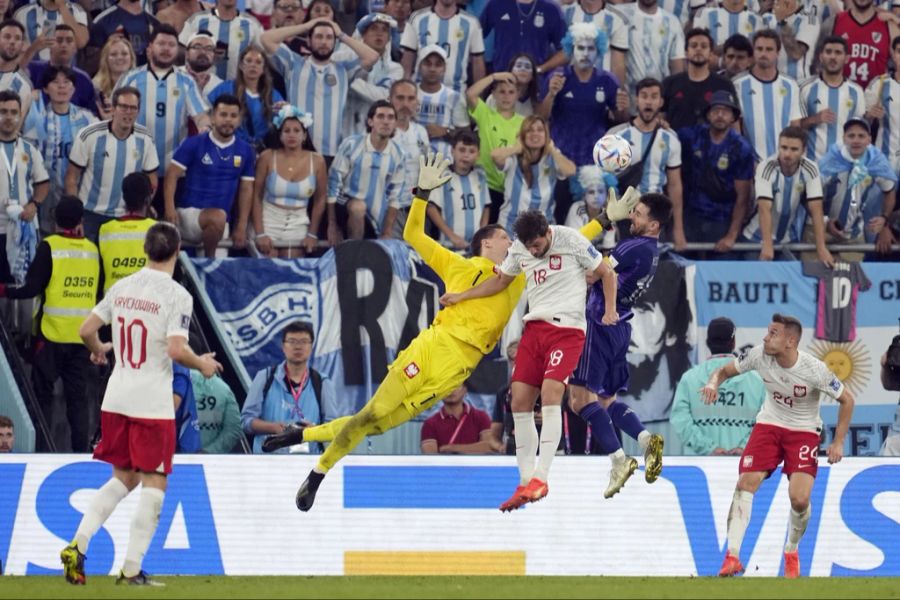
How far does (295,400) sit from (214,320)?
5.73ft

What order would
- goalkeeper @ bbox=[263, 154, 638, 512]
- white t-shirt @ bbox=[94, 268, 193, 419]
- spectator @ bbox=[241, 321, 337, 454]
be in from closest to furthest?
white t-shirt @ bbox=[94, 268, 193, 419]
goalkeeper @ bbox=[263, 154, 638, 512]
spectator @ bbox=[241, 321, 337, 454]

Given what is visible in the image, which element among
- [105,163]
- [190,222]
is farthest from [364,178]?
[105,163]

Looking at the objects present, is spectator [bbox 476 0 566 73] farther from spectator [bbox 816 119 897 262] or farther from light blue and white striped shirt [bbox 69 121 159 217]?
light blue and white striped shirt [bbox 69 121 159 217]

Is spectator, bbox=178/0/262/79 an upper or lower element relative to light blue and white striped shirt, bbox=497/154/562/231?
upper

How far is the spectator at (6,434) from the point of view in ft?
50.0


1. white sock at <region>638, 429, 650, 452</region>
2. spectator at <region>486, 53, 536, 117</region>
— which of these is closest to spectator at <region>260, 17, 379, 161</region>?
spectator at <region>486, 53, 536, 117</region>

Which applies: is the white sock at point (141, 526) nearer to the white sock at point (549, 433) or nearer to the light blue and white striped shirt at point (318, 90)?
the white sock at point (549, 433)

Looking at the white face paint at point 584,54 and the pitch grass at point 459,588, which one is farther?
the white face paint at point 584,54

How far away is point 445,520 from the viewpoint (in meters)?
14.9

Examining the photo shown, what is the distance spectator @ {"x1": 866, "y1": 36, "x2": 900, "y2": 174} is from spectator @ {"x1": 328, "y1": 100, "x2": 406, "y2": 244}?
5.62 m

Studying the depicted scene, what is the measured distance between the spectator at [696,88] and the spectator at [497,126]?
176 centimetres

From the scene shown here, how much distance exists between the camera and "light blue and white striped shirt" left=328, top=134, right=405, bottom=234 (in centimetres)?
1786

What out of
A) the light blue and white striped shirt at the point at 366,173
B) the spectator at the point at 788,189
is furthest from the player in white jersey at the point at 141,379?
the spectator at the point at 788,189

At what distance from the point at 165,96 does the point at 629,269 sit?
6288mm
